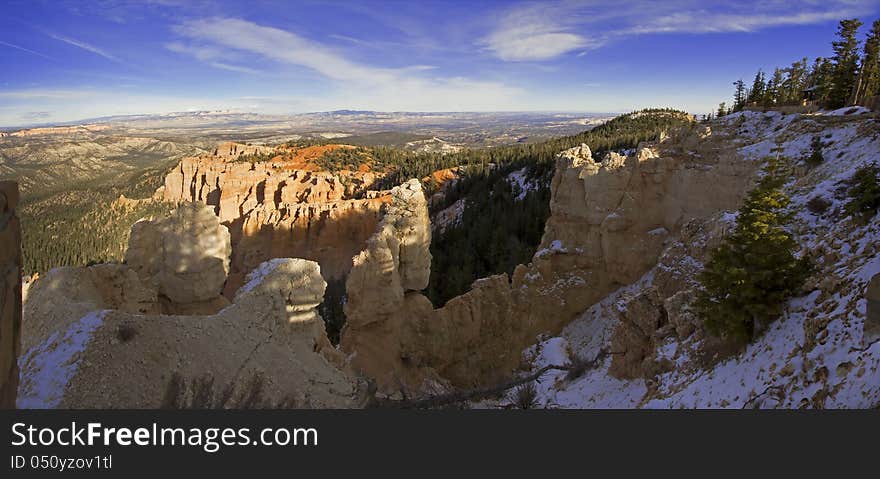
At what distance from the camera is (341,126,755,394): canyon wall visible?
18.3m

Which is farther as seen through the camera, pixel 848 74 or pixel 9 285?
pixel 848 74

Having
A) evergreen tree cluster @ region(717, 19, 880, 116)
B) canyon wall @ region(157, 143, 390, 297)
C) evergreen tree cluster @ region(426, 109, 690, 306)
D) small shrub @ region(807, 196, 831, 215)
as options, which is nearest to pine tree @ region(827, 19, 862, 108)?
evergreen tree cluster @ region(717, 19, 880, 116)

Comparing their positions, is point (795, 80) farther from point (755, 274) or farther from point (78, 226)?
point (78, 226)

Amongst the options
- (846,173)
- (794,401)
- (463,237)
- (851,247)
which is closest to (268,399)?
(794,401)

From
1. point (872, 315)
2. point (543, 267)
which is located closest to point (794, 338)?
point (872, 315)

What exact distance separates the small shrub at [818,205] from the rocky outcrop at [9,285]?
53.6 ft

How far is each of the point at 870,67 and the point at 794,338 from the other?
32940 mm

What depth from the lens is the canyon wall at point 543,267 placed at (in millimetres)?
18312

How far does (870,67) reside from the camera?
3009 cm

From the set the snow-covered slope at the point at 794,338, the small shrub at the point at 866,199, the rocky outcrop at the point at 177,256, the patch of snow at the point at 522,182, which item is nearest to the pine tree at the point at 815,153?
the snow-covered slope at the point at 794,338

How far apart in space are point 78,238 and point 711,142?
80347mm

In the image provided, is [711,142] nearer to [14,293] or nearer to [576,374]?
[576,374]

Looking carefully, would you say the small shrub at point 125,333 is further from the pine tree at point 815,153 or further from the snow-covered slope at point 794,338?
the pine tree at point 815,153

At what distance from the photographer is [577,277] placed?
2366 cm
